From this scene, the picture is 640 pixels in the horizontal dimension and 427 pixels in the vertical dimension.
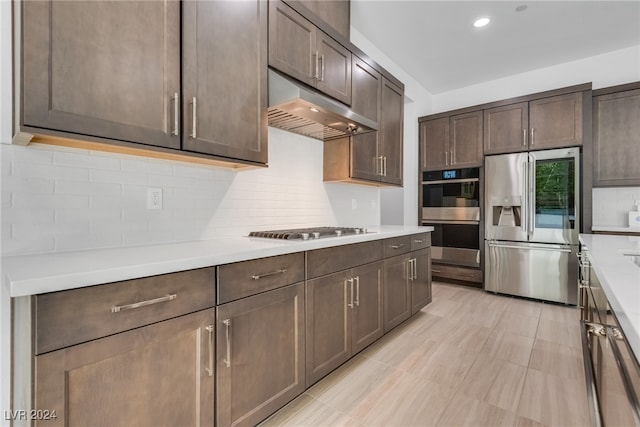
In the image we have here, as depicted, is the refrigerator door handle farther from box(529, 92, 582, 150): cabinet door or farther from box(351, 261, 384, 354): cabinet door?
box(351, 261, 384, 354): cabinet door

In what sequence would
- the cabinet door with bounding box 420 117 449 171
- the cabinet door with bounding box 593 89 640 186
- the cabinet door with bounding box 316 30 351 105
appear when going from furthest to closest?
the cabinet door with bounding box 420 117 449 171 → the cabinet door with bounding box 593 89 640 186 → the cabinet door with bounding box 316 30 351 105

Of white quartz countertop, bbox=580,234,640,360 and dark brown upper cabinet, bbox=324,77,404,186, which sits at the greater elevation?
dark brown upper cabinet, bbox=324,77,404,186

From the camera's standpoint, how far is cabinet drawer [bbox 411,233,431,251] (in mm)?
2829

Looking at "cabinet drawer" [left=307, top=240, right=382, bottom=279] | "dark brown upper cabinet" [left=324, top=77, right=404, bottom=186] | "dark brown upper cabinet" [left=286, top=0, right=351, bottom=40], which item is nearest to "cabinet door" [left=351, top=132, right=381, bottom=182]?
"dark brown upper cabinet" [left=324, top=77, right=404, bottom=186]

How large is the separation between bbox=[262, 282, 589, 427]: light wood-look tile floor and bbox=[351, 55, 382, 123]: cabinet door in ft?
6.52

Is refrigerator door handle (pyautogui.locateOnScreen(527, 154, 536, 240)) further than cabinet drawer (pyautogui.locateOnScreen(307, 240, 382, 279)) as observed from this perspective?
Yes

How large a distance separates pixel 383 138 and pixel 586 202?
242cm

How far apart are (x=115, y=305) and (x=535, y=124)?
442cm

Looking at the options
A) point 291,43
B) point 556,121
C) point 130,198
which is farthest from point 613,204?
point 130,198

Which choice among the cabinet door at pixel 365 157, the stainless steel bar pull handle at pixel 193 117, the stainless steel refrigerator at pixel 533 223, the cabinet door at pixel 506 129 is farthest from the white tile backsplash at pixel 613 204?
the stainless steel bar pull handle at pixel 193 117

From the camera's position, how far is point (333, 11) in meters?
2.52

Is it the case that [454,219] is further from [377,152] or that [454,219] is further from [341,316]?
[341,316]

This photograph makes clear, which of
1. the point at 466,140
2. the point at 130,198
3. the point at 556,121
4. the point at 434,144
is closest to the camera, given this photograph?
the point at 130,198

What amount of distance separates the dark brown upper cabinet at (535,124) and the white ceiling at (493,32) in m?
0.65
